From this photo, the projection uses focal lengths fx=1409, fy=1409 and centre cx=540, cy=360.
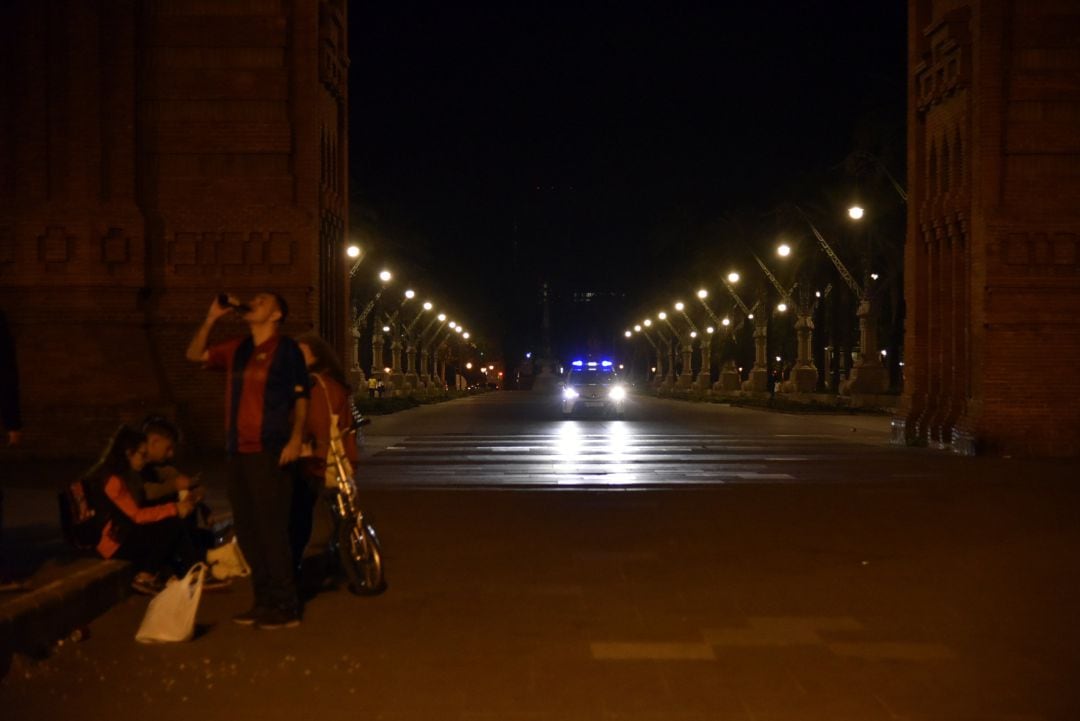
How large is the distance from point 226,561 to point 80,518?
3.48 feet

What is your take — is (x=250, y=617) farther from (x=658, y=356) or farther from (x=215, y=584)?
(x=658, y=356)

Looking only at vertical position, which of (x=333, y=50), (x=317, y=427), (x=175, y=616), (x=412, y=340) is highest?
(x=333, y=50)

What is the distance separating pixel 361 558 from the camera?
9.62m

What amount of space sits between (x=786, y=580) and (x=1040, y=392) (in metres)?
13.8

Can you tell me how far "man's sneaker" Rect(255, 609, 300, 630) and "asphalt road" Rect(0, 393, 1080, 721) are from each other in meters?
0.15

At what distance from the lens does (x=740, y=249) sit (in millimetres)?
76938

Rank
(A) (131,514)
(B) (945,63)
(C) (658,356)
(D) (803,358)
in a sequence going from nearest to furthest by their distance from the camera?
(A) (131,514) < (B) (945,63) < (D) (803,358) < (C) (658,356)

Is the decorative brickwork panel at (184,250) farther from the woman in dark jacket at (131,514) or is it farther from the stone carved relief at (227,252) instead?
the woman in dark jacket at (131,514)

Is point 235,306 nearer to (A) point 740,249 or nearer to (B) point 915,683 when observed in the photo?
(B) point 915,683

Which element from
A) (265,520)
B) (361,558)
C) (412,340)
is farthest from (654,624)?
(412,340)

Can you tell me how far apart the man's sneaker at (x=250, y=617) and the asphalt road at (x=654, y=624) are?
7 centimetres

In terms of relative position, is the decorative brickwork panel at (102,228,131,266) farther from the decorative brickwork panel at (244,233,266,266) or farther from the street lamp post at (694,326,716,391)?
the street lamp post at (694,326,716,391)

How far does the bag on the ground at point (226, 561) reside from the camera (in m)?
10.0

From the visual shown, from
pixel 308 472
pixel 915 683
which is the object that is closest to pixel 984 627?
pixel 915 683
